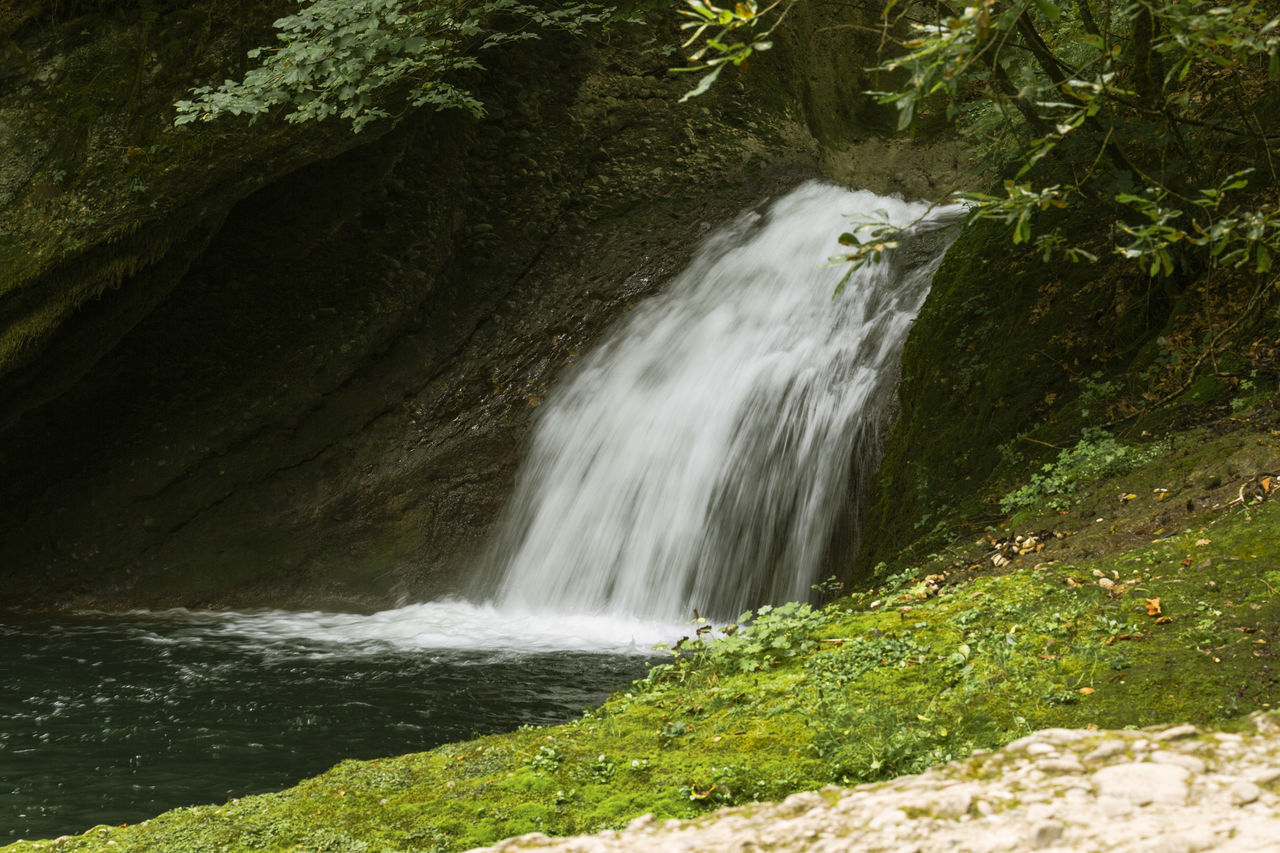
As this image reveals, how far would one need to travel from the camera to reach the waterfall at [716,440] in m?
8.89

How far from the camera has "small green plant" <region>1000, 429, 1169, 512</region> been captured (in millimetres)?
5758

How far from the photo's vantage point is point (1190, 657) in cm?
346

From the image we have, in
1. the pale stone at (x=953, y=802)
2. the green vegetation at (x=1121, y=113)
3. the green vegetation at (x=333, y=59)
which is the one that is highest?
the green vegetation at (x=333, y=59)

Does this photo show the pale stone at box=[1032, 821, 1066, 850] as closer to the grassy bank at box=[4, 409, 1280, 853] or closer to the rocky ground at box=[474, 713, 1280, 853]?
the rocky ground at box=[474, 713, 1280, 853]

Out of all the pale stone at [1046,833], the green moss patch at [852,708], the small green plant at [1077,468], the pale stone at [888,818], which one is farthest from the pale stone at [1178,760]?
the small green plant at [1077,468]

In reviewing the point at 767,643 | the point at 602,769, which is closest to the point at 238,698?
the point at 767,643

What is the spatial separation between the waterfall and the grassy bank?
3.76 meters

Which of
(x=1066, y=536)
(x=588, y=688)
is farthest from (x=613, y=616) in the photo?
(x=1066, y=536)

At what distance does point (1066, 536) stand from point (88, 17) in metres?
9.36

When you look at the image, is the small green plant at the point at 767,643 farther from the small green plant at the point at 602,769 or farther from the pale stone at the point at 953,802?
the pale stone at the point at 953,802

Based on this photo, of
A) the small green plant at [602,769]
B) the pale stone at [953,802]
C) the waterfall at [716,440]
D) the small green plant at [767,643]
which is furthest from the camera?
the waterfall at [716,440]

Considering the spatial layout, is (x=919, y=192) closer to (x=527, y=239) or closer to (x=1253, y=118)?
(x=527, y=239)

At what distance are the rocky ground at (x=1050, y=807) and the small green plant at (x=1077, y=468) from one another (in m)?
3.47

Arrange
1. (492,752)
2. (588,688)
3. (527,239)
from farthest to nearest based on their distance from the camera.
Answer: (527,239)
(588,688)
(492,752)
